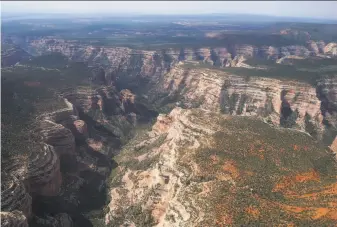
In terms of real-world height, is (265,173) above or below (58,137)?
above

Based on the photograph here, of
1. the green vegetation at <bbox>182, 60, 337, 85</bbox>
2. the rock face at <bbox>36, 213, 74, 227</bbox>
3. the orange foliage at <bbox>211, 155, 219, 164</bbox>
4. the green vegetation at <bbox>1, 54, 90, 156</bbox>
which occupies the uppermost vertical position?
the green vegetation at <bbox>182, 60, 337, 85</bbox>

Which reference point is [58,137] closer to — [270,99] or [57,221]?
[57,221]

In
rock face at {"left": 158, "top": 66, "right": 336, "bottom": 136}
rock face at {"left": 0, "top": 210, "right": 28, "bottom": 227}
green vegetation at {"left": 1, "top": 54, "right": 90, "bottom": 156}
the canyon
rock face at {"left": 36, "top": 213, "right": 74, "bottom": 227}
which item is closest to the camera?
rock face at {"left": 0, "top": 210, "right": 28, "bottom": 227}

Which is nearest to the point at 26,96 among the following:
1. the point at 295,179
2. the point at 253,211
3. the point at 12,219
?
the point at 12,219

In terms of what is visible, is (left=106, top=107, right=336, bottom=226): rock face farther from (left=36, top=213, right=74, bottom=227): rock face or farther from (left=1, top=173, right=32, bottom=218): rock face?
(left=1, top=173, right=32, bottom=218): rock face

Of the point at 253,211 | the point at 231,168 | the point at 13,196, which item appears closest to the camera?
the point at 253,211

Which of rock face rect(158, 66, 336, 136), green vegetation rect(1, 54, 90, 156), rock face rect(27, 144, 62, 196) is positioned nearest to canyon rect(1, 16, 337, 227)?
rock face rect(27, 144, 62, 196)

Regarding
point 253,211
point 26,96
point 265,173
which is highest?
point 265,173
